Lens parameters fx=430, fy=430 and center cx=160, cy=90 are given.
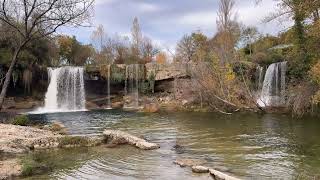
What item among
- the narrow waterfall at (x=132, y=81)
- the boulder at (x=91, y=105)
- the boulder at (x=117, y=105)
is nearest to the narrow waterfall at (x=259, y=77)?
the narrow waterfall at (x=132, y=81)

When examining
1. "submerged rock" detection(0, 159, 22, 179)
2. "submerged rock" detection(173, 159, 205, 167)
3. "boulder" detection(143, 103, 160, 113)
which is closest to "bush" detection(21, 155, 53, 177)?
"submerged rock" detection(0, 159, 22, 179)

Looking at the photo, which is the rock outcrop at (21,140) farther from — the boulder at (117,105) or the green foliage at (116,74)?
the green foliage at (116,74)

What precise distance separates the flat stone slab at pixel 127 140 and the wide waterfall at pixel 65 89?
76.9 ft

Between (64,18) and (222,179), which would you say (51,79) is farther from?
(222,179)

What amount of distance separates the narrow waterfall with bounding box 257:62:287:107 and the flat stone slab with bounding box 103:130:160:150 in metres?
18.0

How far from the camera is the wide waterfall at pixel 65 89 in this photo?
41562mm

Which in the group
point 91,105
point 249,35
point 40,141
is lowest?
point 40,141

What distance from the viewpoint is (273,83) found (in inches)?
1412

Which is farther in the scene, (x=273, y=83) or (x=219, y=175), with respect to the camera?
(x=273, y=83)

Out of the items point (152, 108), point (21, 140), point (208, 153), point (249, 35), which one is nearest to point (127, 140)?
point (208, 153)

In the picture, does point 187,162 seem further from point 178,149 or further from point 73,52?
point 73,52

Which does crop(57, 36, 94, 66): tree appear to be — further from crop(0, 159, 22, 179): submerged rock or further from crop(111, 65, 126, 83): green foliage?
crop(0, 159, 22, 179): submerged rock

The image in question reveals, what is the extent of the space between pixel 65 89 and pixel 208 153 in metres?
28.5

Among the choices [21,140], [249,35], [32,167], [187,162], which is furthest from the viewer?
[249,35]
